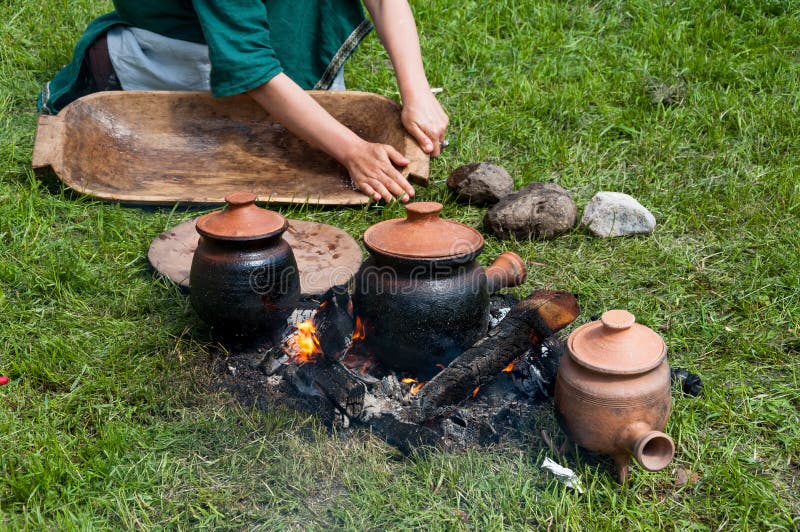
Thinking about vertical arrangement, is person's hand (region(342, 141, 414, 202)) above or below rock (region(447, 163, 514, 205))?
above

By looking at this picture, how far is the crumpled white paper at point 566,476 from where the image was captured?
2.38m

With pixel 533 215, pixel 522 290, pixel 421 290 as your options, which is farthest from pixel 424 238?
pixel 533 215

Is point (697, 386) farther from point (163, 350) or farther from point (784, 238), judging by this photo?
point (163, 350)

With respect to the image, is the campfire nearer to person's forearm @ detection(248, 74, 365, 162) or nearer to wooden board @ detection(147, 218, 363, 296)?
wooden board @ detection(147, 218, 363, 296)

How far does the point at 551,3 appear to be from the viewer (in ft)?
19.1

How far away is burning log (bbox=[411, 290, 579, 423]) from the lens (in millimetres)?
2576

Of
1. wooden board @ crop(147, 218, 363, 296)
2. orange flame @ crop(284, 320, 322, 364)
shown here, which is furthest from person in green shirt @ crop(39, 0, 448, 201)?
orange flame @ crop(284, 320, 322, 364)

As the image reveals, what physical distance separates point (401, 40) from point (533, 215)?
133 cm

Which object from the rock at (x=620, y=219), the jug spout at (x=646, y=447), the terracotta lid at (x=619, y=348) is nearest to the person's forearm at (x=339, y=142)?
the rock at (x=620, y=219)

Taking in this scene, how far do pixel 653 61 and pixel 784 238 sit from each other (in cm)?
193

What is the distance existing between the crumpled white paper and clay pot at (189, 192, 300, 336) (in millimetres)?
1118

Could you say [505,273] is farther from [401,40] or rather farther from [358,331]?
[401,40]

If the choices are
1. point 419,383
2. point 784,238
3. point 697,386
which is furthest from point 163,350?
point 784,238

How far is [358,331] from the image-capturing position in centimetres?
285
